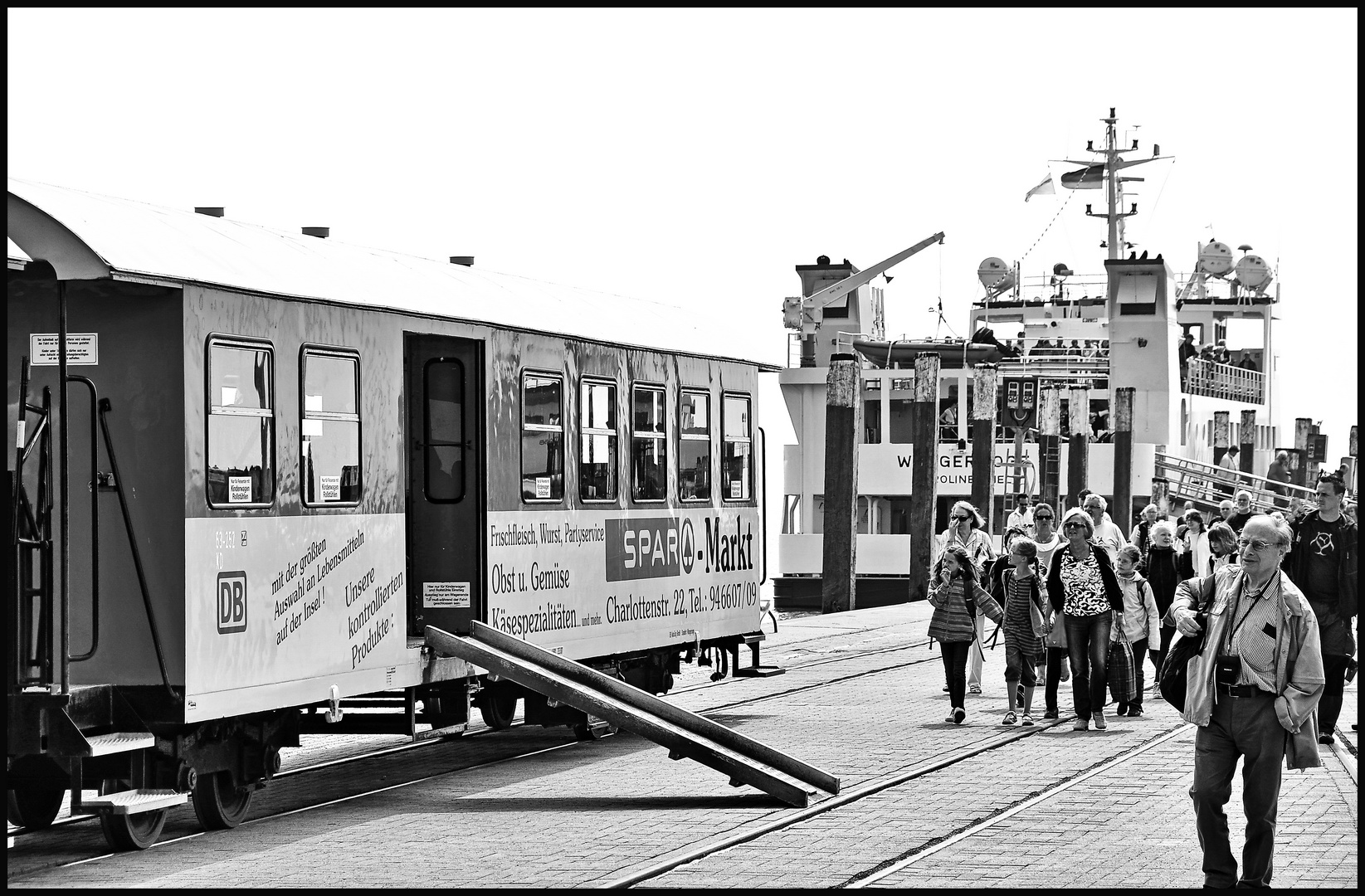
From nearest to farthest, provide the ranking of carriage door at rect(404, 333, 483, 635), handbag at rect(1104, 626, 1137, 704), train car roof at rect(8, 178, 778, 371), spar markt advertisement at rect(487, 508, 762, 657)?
train car roof at rect(8, 178, 778, 371) → carriage door at rect(404, 333, 483, 635) → spar markt advertisement at rect(487, 508, 762, 657) → handbag at rect(1104, 626, 1137, 704)

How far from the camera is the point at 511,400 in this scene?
545 inches

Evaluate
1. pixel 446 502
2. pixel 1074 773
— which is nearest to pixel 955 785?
pixel 1074 773

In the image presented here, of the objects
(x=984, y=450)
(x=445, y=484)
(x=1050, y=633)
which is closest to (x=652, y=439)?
(x=445, y=484)

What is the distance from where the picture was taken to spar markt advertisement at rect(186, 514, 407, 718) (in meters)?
10.6

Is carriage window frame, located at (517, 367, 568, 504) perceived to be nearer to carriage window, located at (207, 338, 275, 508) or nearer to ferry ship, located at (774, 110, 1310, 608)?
carriage window, located at (207, 338, 275, 508)

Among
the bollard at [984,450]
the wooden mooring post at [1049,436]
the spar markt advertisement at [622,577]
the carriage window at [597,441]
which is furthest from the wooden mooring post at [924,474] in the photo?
the carriage window at [597,441]

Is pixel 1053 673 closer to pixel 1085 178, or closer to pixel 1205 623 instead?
pixel 1205 623

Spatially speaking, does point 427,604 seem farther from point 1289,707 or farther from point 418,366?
point 1289,707

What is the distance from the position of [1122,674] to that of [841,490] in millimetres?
17653

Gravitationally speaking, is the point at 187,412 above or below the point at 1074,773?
above

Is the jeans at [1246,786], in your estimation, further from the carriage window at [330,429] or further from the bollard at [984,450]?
the bollard at [984,450]

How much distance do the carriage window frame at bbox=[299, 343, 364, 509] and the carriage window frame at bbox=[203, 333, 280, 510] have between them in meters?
0.25

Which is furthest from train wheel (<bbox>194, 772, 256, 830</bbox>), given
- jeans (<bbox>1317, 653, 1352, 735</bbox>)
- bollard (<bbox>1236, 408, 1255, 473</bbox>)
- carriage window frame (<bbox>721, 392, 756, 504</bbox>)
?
bollard (<bbox>1236, 408, 1255, 473</bbox>)

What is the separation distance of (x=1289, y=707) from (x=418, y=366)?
6.67 meters
